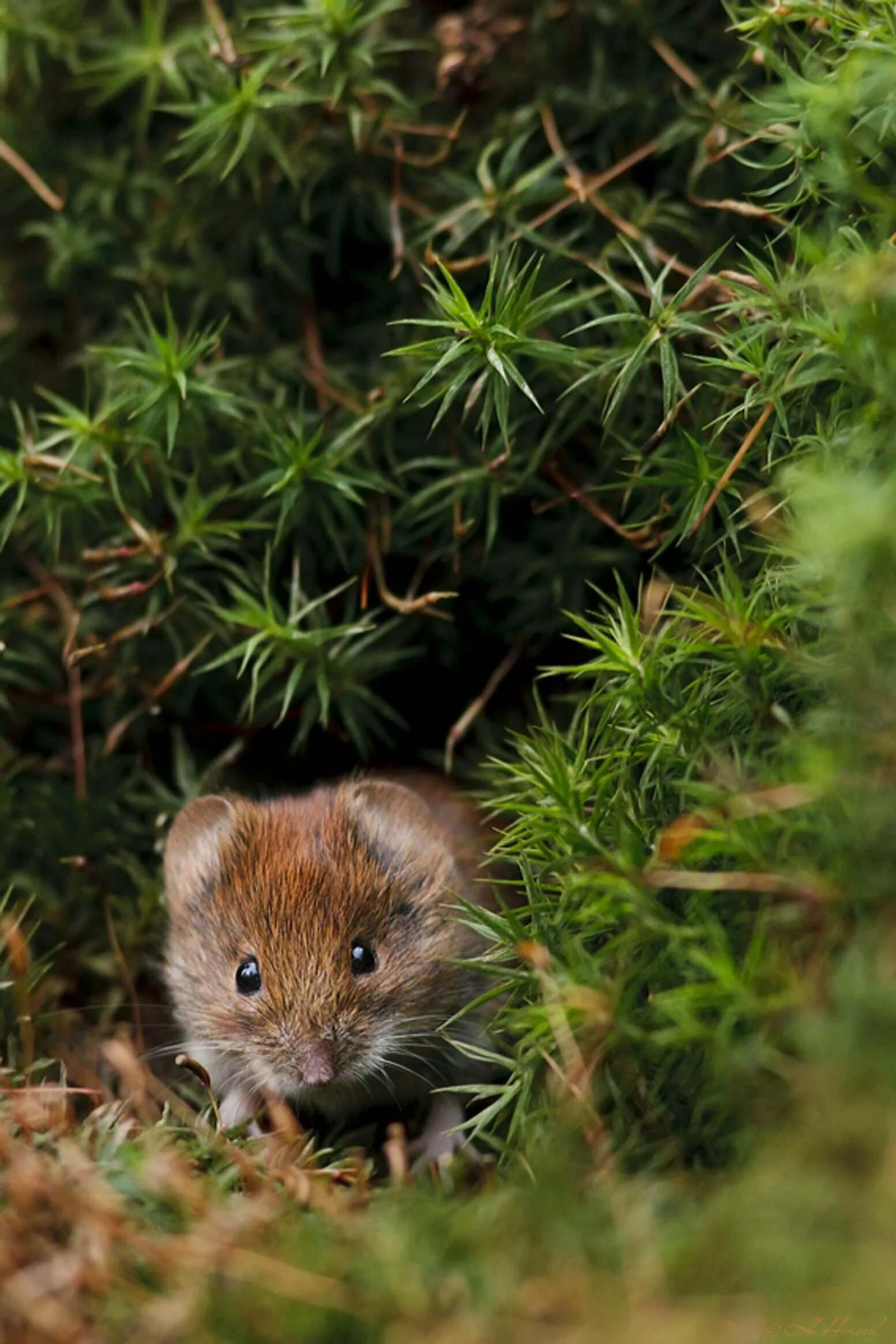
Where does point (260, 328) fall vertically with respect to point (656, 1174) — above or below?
above

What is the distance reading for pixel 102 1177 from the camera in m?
2.46

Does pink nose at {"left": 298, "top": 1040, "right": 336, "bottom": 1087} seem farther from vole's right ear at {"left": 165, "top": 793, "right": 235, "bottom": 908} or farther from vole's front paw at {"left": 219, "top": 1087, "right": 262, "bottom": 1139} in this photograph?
vole's right ear at {"left": 165, "top": 793, "right": 235, "bottom": 908}

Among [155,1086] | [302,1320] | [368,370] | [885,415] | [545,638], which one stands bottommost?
[155,1086]

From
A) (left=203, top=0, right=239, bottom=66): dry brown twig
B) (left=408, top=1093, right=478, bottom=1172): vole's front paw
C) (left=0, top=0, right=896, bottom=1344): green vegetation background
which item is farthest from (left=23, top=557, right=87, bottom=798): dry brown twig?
(left=203, top=0, right=239, bottom=66): dry brown twig

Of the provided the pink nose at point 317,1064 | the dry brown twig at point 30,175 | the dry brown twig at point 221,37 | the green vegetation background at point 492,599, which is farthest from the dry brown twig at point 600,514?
the dry brown twig at point 30,175

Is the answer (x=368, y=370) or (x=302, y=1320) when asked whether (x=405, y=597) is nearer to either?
(x=368, y=370)

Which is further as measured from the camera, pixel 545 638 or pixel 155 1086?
pixel 545 638

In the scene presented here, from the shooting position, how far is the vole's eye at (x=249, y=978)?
3826 millimetres

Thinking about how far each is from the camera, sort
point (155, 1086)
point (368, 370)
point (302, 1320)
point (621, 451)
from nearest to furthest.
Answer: point (302, 1320)
point (155, 1086)
point (621, 451)
point (368, 370)

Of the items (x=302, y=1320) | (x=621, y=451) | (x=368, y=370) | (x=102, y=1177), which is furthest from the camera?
(x=368, y=370)

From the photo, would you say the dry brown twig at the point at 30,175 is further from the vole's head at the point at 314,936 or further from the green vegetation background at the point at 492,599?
the vole's head at the point at 314,936

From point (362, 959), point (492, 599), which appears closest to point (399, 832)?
point (362, 959)

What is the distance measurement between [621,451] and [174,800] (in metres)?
1.84

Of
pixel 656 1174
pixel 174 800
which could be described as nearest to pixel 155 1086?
pixel 174 800
